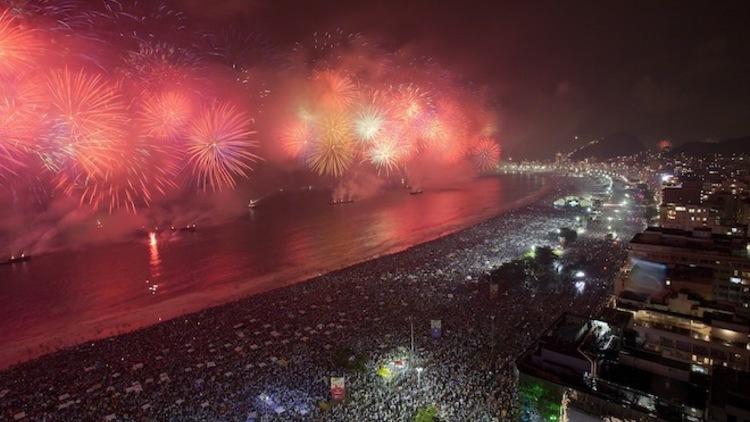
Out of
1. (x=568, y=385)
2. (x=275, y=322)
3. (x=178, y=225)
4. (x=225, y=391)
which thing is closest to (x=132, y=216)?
(x=178, y=225)

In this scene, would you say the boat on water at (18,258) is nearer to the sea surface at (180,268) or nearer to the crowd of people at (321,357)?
the sea surface at (180,268)

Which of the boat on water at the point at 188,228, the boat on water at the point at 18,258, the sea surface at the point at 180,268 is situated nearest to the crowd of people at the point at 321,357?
the sea surface at the point at 180,268

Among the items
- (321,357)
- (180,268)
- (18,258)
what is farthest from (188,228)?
(321,357)

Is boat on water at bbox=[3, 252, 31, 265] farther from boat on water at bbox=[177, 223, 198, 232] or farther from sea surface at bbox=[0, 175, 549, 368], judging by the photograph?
boat on water at bbox=[177, 223, 198, 232]

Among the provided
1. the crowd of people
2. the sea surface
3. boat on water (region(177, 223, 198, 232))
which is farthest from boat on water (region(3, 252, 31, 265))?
the crowd of people

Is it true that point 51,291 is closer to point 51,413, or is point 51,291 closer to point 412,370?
point 51,413
